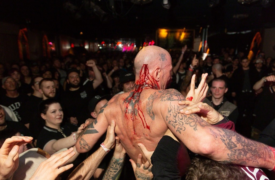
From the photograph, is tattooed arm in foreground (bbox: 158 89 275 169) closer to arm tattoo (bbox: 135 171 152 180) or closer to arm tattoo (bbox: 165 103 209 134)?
arm tattoo (bbox: 165 103 209 134)

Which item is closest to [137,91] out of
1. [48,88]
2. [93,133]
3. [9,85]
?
[93,133]

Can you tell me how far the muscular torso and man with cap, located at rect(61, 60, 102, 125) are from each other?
2.23m

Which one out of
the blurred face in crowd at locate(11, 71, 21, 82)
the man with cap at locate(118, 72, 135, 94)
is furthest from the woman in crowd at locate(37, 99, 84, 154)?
the blurred face in crowd at locate(11, 71, 21, 82)

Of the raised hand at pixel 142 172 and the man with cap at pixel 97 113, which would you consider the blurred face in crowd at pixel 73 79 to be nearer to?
the man with cap at pixel 97 113

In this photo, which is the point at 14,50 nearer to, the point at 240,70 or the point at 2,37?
the point at 2,37

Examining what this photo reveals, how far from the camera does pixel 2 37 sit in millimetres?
8734

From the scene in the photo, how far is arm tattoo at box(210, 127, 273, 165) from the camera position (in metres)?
0.99

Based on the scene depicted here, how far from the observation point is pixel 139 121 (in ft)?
4.81

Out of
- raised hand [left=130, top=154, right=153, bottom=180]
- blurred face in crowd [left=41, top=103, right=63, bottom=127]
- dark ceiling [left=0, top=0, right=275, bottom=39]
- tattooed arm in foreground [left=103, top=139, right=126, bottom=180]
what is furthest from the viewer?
dark ceiling [left=0, top=0, right=275, bottom=39]

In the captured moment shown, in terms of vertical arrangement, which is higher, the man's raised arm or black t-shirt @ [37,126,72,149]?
the man's raised arm

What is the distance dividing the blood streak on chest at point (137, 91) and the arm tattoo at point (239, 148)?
657mm

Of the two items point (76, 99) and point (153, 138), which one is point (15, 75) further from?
point (153, 138)

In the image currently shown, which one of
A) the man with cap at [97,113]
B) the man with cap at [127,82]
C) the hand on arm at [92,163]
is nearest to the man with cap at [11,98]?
the man with cap at [97,113]

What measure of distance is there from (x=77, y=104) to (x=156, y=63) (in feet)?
9.02
